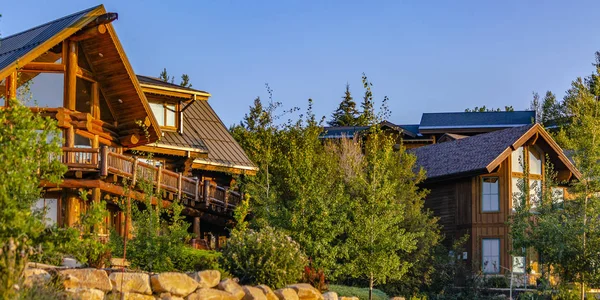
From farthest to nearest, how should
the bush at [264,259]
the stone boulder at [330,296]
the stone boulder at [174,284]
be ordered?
the stone boulder at [330,296] < the bush at [264,259] < the stone boulder at [174,284]

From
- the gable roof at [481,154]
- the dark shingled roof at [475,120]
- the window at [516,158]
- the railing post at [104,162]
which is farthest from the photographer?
the dark shingled roof at [475,120]

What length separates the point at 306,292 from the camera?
2447 cm

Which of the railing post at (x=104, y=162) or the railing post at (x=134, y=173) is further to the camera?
the railing post at (x=134, y=173)

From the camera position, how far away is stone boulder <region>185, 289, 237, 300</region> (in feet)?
71.7

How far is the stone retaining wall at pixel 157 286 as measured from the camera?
65.0 feet

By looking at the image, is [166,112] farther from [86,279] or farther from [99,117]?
[86,279]

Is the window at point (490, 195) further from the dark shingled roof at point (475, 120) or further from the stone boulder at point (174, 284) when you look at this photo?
the dark shingled roof at point (475, 120)

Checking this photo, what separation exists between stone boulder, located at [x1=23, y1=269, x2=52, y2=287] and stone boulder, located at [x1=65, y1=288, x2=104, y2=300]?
0.52 meters

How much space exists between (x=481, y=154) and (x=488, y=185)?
1.33m

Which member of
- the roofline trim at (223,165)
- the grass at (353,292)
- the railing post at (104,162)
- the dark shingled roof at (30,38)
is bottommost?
the grass at (353,292)

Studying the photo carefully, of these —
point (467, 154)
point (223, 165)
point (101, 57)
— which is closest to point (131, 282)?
point (101, 57)

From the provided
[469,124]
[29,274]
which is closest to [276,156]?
[29,274]

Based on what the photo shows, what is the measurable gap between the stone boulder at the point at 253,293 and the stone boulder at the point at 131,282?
248 centimetres

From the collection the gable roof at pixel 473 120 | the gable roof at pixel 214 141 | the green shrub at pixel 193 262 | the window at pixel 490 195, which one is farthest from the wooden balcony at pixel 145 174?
the gable roof at pixel 473 120
